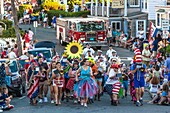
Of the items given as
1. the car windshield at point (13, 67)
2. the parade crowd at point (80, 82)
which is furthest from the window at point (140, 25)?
the parade crowd at point (80, 82)

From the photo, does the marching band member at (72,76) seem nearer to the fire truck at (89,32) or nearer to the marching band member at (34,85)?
the marching band member at (34,85)

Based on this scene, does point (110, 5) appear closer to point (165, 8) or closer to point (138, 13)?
point (138, 13)

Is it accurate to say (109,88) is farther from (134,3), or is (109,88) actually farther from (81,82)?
(134,3)

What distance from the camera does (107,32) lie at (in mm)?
45469

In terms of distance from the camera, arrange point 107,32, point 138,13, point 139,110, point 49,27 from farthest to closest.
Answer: point 49,27
point 138,13
point 107,32
point 139,110

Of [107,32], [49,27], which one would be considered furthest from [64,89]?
[49,27]

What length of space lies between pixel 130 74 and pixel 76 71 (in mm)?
1915

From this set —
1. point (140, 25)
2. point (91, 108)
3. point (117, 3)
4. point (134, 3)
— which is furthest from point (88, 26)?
point (91, 108)

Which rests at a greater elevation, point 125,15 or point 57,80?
point 57,80

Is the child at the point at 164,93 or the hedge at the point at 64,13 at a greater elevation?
the child at the point at 164,93

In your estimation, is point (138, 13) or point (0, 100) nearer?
point (0, 100)

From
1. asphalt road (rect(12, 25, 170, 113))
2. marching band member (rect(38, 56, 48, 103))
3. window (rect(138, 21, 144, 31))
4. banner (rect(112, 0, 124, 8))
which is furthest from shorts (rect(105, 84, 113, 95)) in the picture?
banner (rect(112, 0, 124, 8))

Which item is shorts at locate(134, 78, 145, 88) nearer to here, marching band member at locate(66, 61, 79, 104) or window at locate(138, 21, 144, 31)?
marching band member at locate(66, 61, 79, 104)

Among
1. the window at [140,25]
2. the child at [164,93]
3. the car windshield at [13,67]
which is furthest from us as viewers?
the window at [140,25]
